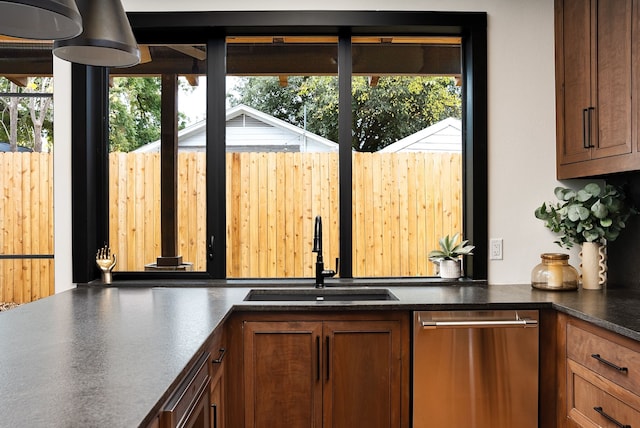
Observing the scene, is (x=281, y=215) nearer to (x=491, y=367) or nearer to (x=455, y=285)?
(x=455, y=285)

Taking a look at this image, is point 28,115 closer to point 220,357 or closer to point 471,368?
point 220,357

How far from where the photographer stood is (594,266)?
8.85 ft

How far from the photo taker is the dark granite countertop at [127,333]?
3.63ft

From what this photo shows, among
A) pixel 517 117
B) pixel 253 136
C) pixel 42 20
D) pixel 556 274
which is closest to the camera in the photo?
pixel 42 20

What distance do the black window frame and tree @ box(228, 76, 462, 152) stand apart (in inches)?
3.1

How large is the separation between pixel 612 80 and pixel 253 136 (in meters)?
1.79

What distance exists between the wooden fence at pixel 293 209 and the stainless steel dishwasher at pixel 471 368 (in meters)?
0.76

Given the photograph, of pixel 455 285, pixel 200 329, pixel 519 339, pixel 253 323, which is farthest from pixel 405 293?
Result: pixel 200 329

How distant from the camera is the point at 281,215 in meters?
3.03

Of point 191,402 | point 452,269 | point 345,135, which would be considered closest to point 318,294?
point 452,269

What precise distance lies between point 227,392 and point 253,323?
31cm

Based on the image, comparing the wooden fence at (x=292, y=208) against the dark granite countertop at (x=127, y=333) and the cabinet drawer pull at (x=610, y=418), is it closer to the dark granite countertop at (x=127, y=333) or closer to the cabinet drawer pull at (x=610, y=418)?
the dark granite countertop at (x=127, y=333)

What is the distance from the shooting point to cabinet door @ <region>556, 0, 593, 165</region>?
2588 mm

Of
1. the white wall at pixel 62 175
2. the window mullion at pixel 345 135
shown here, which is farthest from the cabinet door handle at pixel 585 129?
the white wall at pixel 62 175
